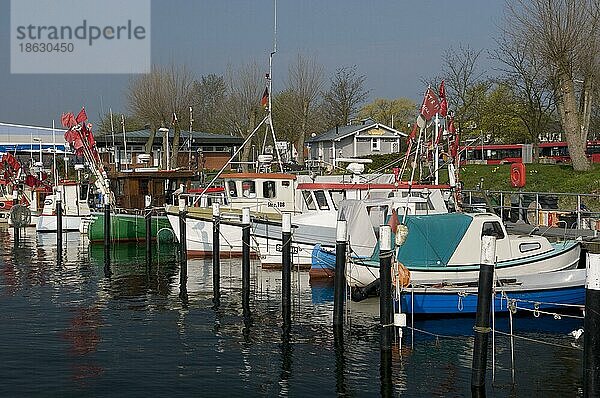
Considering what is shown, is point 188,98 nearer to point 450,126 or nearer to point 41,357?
point 450,126

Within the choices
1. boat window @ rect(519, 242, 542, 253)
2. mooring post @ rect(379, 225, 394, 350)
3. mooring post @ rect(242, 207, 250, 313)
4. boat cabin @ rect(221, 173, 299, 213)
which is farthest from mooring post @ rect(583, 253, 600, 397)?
boat cabin @ rect(221, 173, 299, 213)

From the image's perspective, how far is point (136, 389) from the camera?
15406 millimetres

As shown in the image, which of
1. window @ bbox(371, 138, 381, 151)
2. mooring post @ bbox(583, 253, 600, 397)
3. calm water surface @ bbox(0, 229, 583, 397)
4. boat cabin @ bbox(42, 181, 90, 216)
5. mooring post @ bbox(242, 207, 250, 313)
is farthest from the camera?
window @ bbox(371, 138, 381, 151)

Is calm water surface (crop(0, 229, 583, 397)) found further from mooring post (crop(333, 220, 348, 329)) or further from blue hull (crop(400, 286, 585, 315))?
mooring post (crop(333, 220, 348, 329))

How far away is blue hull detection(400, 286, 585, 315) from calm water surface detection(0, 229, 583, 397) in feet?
1.22

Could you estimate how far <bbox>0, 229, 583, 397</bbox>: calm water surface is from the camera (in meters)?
15.5

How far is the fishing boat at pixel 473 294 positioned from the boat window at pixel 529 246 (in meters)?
1.59

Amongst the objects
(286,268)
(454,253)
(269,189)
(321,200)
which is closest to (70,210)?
(269,189)

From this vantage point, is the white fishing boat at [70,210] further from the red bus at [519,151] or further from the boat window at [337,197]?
the red bus at [519,151]

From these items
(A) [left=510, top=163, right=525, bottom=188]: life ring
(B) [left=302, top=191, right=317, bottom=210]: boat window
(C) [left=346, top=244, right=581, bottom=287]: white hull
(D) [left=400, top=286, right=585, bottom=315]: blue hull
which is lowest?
(D) [left=400, top=286, right=585, bottom=315]: blue hull

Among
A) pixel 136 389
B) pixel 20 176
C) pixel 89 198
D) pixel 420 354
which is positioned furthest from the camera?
pixel 20 176

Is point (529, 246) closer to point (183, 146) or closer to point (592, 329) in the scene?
point (592, 329)

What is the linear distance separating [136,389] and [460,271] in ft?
28.0

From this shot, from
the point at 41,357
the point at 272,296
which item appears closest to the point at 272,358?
the point at 41,357
